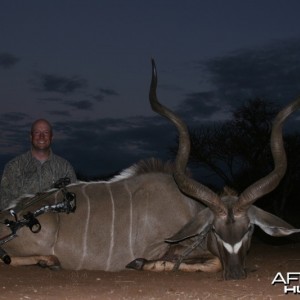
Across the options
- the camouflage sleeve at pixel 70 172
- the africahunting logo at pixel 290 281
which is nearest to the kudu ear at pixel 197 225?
the africahunting logo at pixel 290 281

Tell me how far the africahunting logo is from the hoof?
33.2 inches

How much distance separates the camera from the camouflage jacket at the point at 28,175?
4004 millimetres

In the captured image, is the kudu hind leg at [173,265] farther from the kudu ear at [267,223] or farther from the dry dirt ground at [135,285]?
the kudu ear at [267,223]

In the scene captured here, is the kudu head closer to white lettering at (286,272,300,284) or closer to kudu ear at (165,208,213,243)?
kudu ear at (165,208,213,243)

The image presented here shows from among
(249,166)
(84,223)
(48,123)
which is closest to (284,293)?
(84,223)

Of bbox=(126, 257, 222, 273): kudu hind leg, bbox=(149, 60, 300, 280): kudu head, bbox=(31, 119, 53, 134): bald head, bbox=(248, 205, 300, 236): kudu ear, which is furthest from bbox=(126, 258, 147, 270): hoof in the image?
bbox=(31, 119, 53, 134): bald head

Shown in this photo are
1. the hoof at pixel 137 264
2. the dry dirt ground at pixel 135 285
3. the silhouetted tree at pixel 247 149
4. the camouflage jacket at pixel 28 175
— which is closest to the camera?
the dry dirt ground at pixel 135 285

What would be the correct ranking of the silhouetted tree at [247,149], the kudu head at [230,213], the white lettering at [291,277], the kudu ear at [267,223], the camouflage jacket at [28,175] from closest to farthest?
the white lettering at [291,277] < the kudu head at [230,213] < the kudu ear at [267,223] < the camouflage jacket at [28,175] < the silhouetted tree at [247,149]

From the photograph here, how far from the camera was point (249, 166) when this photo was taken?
10711mm

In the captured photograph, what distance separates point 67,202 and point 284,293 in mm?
1608

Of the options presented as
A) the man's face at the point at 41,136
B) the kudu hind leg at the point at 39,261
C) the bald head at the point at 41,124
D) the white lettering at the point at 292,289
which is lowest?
the white lettering at the point at 292,289

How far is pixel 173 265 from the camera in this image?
3480mm

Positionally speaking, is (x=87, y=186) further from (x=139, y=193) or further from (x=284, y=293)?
(x=284, y=293)

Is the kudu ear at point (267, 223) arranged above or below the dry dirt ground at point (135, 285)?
above
